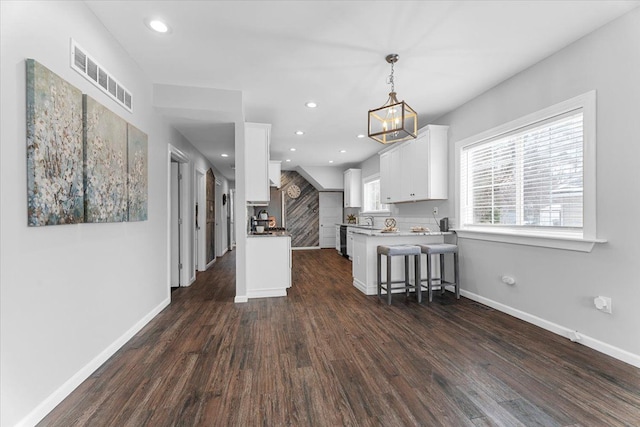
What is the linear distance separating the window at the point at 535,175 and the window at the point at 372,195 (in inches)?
127

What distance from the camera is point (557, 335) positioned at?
104 inches

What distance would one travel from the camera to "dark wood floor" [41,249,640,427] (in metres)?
1.62

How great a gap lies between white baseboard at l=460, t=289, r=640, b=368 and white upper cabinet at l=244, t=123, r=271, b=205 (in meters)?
3.23

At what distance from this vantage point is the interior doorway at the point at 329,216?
928cm

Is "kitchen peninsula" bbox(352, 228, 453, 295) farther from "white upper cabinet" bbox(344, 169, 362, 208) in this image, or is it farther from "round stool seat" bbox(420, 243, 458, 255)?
"white upper cabinet" bbox(344, 169, 362, 208)

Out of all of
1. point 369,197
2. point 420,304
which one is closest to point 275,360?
point 420,304

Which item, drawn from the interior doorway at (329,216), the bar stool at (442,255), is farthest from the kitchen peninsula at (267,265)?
the interior doorway at (329,216)

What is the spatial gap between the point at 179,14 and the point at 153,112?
1.42m

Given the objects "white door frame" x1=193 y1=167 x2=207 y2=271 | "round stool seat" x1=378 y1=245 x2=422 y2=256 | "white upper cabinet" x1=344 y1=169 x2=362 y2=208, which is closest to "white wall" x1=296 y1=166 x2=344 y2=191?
"white upper cabinet" x1=344 y1=169 x2=362 y2=208

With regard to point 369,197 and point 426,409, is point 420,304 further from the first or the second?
point 369,197

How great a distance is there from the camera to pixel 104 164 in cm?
218

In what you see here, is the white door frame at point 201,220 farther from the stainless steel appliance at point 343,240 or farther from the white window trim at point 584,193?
the white window trim at point 584,193

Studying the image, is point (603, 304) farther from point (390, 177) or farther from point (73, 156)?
point (73, 156)

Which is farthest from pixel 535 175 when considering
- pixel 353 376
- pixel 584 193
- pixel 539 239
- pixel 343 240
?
pixel 343 240
